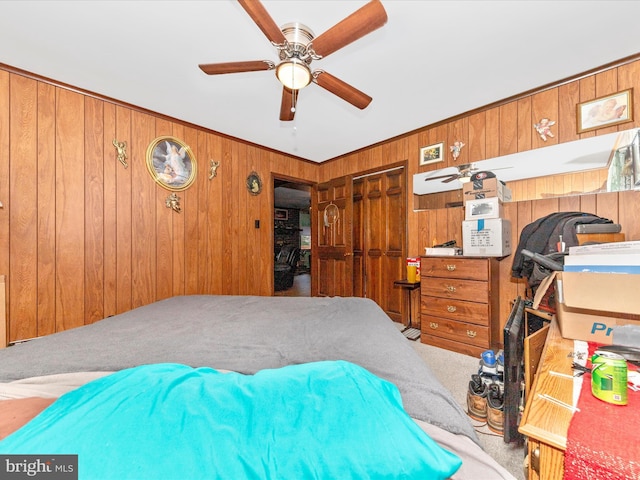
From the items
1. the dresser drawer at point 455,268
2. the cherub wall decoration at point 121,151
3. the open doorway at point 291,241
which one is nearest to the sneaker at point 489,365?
the dresser drawer at point 455,268

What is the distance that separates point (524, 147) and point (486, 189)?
0.57m

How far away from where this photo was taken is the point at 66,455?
464 mm

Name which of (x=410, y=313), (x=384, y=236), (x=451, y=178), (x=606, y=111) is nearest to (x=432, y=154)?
(x=451, y=178)

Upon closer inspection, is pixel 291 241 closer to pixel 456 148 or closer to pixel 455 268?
pixel 456 148

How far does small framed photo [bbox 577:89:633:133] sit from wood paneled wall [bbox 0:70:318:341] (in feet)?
12.1

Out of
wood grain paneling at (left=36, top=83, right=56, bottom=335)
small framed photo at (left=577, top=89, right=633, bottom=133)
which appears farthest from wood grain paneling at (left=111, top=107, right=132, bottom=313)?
small framed photo at (left=577, top=89, right=633, bottom=133)

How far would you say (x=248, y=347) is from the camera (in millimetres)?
1130

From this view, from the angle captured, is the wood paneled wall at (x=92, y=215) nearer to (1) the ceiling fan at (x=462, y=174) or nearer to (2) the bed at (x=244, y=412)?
(2) the bed at (x=244, y=412)

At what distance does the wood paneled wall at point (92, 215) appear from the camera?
82.4 inches

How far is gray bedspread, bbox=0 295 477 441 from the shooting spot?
33.7 inches

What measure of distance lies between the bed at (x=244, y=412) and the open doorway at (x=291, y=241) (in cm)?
467

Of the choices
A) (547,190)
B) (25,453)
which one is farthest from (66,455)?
(547,190)

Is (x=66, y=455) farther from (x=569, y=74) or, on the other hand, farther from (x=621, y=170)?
(x=569, y=74)

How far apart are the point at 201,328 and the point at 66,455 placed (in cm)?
94
